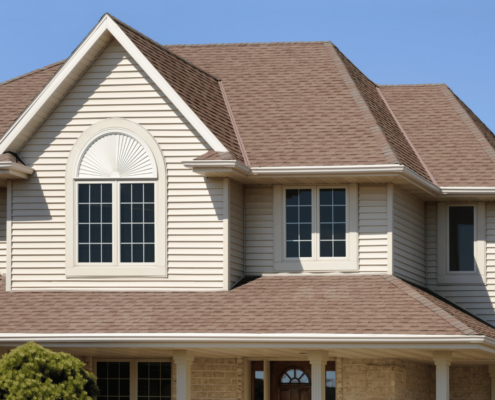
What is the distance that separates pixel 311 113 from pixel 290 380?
5854 mm

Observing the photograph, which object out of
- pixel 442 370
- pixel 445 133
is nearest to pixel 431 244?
pixel 445 133

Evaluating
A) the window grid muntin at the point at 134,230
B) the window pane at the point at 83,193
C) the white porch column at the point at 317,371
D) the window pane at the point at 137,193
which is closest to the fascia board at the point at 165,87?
the window grid muntin at the point at 134,230

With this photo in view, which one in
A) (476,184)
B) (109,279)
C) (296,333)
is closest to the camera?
(296,333)

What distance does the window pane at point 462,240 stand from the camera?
67.0 feet

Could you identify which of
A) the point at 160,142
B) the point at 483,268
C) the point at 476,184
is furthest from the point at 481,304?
the point at 160,142

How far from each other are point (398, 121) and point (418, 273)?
4.24 meters

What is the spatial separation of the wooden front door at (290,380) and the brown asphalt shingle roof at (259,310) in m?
2.07

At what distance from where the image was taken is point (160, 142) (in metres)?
18.3

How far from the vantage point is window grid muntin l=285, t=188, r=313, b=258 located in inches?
740

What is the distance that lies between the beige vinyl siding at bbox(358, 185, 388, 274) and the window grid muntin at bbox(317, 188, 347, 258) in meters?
0.36

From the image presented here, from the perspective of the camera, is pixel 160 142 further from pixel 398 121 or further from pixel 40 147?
pixel 398 121

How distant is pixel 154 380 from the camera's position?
18.8 m

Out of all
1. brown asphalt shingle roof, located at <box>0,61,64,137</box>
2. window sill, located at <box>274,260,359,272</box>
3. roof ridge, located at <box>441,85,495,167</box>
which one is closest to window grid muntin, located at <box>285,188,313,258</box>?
window sill, located at <box>274,260,359,272</box>

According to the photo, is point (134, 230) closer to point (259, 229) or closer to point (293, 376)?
point (259, 229)
